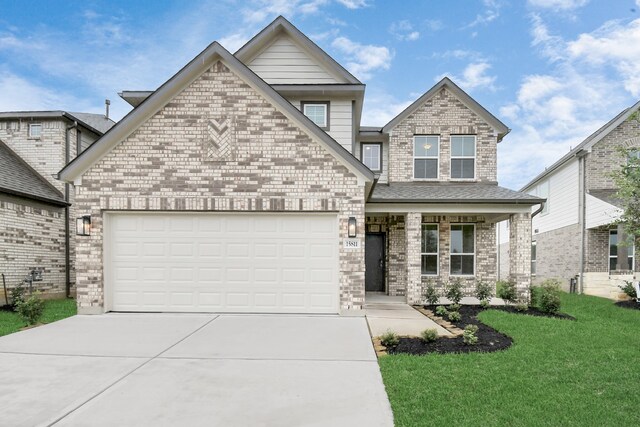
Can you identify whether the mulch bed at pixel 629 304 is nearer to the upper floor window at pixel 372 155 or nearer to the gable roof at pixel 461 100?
the gable roof at pixel 461 100

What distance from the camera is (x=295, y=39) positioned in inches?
455

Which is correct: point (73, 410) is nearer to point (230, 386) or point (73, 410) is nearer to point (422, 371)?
point (230, 386)

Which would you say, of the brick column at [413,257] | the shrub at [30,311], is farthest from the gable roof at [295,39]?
the shrub at [30,311]

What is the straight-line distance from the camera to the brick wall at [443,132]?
1291 cm

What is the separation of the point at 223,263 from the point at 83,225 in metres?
3.21

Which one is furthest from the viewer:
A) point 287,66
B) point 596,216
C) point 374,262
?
point 596,216

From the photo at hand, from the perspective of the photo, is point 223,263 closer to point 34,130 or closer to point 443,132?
point 443,132

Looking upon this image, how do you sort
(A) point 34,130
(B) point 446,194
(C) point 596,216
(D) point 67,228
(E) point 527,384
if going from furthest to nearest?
(C) point 596,216
(D) point 67,228
(A) point 34,130
(B) point 446,194
(E) point 527,384

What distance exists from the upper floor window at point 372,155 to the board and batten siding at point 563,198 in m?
8.69

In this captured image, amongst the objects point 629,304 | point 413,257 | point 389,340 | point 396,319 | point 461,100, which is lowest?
point 629,304

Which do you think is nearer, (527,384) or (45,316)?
(527,384)

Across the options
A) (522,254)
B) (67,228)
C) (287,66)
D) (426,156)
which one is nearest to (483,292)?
(522,254)

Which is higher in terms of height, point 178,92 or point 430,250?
point 178,92

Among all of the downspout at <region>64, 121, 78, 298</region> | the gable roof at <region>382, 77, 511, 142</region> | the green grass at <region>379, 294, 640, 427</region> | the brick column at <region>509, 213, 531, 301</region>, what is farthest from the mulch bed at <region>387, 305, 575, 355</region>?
the downspout at <region>64, 121, 78, 298</region>
